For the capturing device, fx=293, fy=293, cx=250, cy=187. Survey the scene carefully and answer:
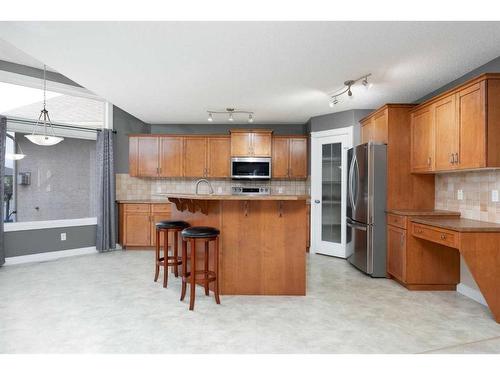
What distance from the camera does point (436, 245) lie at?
135 inches

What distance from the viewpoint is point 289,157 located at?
18.9ft

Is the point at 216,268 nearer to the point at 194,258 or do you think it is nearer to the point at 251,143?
the point at 194,258

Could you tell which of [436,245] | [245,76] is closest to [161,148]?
[245,76]

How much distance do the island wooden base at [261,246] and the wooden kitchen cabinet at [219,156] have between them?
2686 millimetres

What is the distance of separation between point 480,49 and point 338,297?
2.83 meters

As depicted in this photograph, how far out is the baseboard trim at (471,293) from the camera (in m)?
3.07

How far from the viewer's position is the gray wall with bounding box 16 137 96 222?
15.4ft

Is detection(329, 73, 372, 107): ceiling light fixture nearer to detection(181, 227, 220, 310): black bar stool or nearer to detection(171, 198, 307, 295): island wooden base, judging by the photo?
detection(171, 198, 307, 295): island wooden base

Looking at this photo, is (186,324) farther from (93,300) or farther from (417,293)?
(417,293)

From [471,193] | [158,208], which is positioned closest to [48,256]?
[158,208]

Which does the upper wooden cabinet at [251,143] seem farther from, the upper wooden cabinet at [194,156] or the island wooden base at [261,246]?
the island wooden base at [261,246]

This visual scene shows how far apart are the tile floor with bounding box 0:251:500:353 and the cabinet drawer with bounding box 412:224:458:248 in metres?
0.67

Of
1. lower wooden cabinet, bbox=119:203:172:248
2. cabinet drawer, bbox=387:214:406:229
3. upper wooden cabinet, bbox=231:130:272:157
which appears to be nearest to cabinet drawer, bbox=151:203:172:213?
lower wooden cabinet, bbox=119:203:172:248

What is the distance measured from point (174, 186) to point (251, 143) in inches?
74.0
